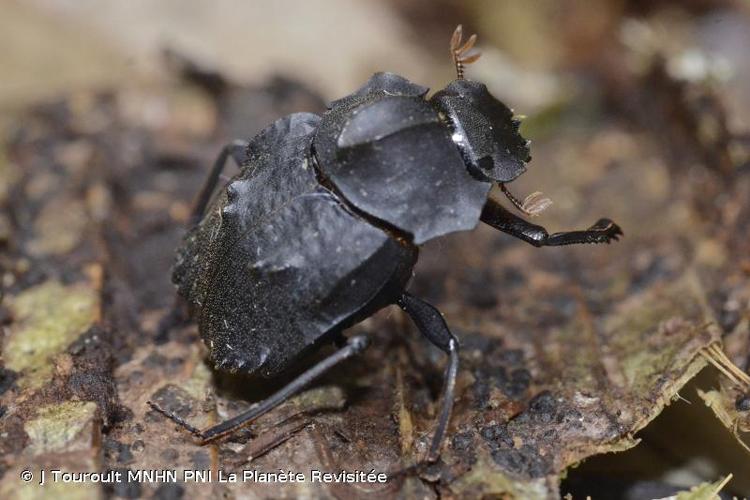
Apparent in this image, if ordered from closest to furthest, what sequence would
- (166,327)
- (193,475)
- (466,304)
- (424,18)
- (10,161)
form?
(193,475) → (166,327) → (466,304) → (10,161) → (424,18)

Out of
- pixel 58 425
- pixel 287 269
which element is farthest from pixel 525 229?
pixel 58 425

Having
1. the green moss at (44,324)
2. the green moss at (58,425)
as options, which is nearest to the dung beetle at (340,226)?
the green moss at (58,425)

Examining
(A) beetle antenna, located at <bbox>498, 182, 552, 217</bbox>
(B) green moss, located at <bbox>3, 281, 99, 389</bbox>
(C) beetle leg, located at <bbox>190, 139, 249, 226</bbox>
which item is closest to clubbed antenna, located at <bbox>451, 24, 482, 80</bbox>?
(A) beetle antenna, located at <bbox>498, 182, 552, 217</bbox>

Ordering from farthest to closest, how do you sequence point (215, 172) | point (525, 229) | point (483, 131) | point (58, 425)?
point (215, 172)
point (525, 229)
point (483, 131)
point (58, 425)

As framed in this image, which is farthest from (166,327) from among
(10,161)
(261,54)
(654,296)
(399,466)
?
(261,54)

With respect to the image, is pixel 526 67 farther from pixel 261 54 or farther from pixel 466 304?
pixel 466 304

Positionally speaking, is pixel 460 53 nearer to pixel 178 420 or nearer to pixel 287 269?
pixel 287 269
